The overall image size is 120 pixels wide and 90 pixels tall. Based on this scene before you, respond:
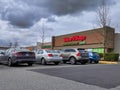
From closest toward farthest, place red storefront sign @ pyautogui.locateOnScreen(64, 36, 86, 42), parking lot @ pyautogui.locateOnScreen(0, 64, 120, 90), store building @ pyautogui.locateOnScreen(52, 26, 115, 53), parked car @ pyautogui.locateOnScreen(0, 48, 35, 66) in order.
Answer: parking lot @ pyautogui.locateOnScreen(0, 64, 120, 90), parked car @ pyautogui.locateOnScreen(0, 48, 35, 66), store building @ pyautogui.locateOnScreen(52, 26, 115, 53), red storefront sign @ pyautogui.locateOnScreen(64, 36, 86, 42)

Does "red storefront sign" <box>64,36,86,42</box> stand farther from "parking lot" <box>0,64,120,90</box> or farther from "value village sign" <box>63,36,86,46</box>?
"parking lot" <box>0,64,120,90</box>

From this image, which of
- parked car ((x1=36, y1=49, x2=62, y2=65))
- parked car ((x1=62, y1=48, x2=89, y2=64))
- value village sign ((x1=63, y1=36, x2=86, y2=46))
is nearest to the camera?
parked car ((x1=36, y1=49, x2=62, y2=65))

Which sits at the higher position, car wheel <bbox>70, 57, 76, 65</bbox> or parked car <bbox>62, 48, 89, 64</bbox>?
parked car <bbox>62, 48, 89, 64</bbox>

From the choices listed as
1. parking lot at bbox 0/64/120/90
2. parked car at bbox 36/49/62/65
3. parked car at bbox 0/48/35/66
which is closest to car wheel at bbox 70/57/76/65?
parked car at bbox 36/49/62/65

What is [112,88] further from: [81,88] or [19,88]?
[19,88]

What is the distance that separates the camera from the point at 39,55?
20750 mm

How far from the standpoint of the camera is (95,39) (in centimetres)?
4544

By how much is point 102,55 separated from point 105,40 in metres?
6.75

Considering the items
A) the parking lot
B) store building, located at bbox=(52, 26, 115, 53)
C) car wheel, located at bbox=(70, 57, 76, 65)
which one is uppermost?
store building, located at bbox=(52, 26, 115, 53)

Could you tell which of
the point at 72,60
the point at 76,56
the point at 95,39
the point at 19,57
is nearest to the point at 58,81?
the point at 19,57

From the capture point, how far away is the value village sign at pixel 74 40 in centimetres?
4931

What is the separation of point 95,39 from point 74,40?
7.84m

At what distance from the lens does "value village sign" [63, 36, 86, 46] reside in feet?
162

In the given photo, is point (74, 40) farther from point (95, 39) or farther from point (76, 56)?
point (76, 56)
